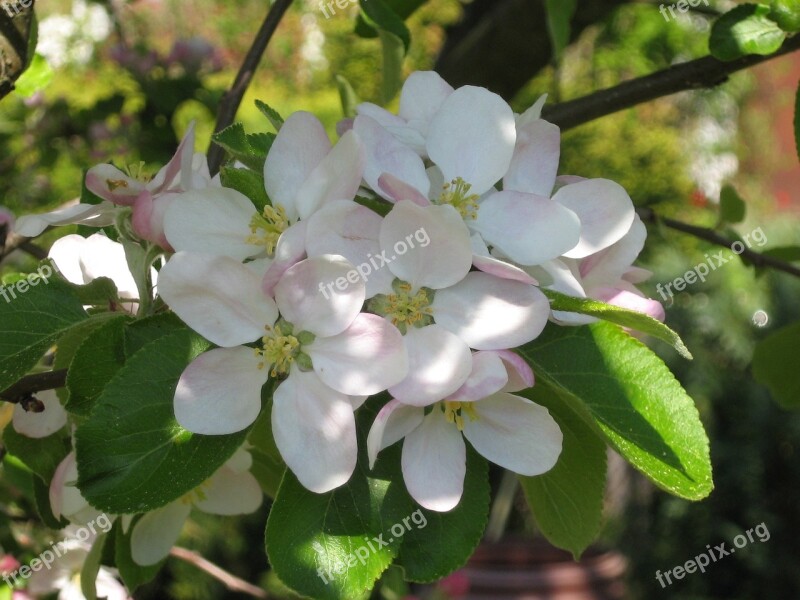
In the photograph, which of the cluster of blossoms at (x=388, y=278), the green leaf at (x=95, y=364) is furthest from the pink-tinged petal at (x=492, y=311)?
the green leaf at (x=95, y=364)

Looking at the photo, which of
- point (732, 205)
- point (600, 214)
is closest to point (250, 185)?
point (600, 214)

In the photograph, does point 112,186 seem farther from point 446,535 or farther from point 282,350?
point 446,535

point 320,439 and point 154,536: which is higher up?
point 320,439

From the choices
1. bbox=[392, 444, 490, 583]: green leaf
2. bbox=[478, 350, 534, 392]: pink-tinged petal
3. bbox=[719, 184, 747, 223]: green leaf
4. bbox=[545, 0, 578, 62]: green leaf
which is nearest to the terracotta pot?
bbox=[719, 184, 747, 223]: green leaf

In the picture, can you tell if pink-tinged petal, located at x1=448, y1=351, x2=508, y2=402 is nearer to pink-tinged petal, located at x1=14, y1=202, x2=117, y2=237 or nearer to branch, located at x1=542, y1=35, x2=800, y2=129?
pink-tinged petal, located at x1=14, y1=202, x2=117, y2=237

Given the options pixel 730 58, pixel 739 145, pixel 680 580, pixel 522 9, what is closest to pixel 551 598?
pixel 680 580

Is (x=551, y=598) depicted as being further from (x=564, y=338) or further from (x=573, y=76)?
(x=573, y=76)

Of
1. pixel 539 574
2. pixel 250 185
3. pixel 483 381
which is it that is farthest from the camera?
pixel 539 574

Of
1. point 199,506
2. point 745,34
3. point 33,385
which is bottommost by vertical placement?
point 199,506
